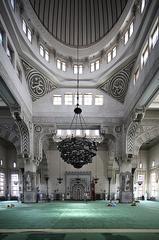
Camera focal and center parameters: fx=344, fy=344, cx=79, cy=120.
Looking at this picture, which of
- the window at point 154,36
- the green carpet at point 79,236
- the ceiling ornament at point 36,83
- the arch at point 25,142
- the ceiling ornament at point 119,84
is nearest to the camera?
the green carpet at point 79,236

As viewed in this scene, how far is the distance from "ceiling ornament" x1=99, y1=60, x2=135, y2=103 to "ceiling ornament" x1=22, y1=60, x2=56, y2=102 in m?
2.99

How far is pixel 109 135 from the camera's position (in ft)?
66.7

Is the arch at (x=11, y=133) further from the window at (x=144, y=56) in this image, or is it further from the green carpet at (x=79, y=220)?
the window at (x=144, y=56)

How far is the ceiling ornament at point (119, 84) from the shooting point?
59.0 ft

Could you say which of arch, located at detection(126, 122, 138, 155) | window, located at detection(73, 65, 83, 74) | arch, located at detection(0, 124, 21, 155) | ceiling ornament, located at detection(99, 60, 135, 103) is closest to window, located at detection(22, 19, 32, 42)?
window, located at detection(73, 65, 83, 74)

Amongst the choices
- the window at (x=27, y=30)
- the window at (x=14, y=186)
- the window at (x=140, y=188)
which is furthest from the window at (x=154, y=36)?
the window at (x=14, y=186)

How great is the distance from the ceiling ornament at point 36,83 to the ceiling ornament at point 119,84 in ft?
9.82

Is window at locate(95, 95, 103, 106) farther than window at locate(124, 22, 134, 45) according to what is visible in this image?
Yes

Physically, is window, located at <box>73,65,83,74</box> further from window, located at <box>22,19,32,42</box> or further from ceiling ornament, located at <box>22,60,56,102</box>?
window, located at <box>22,19,32,42</box>

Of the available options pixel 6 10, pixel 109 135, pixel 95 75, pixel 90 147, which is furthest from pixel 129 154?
pixel 6 10

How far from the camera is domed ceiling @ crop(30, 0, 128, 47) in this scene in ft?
56.5

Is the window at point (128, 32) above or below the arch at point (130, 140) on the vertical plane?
above

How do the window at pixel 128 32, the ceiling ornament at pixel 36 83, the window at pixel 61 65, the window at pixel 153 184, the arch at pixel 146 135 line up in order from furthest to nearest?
the window at pixel 153 184 → the window at pixel 61 65 → the arch at pixel 146 135 → the ceiling ornament at pixel 36 83 → the window at pixel 128 32

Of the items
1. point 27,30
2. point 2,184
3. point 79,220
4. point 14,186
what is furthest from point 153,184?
point 79,220
